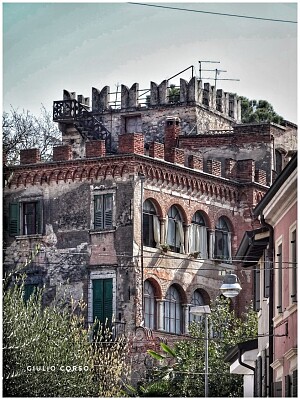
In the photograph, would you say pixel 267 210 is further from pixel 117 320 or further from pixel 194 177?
pixel 194 177

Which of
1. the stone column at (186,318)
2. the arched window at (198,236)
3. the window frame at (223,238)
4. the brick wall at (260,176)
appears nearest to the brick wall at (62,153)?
the arched window at (198,236)

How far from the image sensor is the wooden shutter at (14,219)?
54.8 m

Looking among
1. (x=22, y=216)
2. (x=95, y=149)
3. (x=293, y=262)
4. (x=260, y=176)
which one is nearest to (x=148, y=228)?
(x=95, y=149)

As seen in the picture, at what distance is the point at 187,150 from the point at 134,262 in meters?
8.45

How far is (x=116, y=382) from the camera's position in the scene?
4700 centimetres

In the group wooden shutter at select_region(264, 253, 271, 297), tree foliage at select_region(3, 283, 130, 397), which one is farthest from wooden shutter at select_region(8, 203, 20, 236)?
wooden shutter at select_region(264, 253, 271, 297)

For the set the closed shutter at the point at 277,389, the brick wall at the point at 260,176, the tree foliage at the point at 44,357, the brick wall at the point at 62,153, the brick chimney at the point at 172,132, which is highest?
the brick chimney at the point at 172,132

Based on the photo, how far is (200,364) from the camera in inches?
1813

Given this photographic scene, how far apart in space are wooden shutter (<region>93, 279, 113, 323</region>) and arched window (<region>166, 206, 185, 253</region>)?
321 centimetres

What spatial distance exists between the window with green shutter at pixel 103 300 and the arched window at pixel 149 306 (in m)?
1.29

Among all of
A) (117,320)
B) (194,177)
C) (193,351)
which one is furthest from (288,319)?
(194,177)

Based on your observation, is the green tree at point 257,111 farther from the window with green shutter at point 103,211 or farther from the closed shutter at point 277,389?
the closed shutter at point 277,389

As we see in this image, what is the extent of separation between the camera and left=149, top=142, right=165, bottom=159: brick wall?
54531 millimetres

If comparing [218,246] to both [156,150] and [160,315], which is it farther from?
[160,315]
